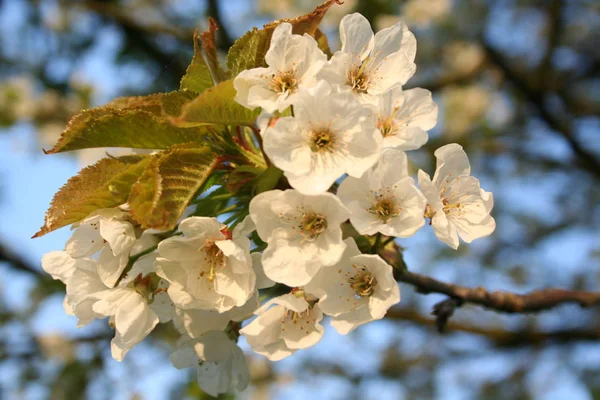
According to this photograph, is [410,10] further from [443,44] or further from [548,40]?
[548,40]

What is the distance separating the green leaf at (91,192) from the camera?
131 centimetres

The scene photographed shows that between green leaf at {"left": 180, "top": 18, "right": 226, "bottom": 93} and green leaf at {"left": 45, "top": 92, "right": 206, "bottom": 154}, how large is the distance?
0.26ft

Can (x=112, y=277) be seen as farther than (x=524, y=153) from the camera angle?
No

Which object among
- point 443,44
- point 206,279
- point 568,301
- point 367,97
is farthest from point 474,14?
point 206,279

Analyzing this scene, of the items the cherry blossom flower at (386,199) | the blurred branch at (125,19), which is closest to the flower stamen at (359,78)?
the cherry blossom flower at (386,199)

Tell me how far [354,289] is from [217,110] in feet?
1.87

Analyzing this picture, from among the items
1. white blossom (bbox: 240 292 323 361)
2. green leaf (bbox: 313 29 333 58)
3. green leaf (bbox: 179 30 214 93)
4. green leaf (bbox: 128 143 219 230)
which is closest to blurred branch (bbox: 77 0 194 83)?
green leaf (bbox: 313 29 333 58)

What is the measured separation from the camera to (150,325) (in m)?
1.46

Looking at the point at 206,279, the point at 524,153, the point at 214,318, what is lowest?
the point at 524,153

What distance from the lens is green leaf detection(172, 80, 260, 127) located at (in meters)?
1.25

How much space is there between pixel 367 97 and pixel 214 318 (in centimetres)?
72

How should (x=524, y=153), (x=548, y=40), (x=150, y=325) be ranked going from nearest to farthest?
(x=150, y=325) → (x=548, y=40) → (x=524, y=153)

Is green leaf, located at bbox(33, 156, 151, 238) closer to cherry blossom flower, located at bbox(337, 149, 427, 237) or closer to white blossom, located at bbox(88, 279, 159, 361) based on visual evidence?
white blossom, located at bbox(88, 279, 159, 361)

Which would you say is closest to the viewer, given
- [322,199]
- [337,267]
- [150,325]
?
[322,199]
